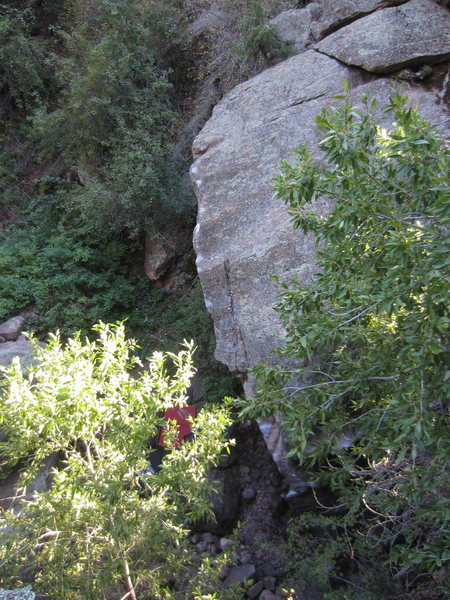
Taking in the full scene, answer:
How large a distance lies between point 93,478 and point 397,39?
18.8 ft

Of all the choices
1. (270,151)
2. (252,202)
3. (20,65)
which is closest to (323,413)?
(252,202)

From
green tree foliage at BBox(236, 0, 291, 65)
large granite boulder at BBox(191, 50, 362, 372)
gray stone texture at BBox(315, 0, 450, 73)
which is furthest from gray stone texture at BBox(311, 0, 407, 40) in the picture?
large granite boulder at BBox(191, 50, 362, 372)

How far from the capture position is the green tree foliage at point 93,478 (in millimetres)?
2693

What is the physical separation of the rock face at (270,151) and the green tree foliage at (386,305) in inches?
51.4

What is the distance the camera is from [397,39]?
559 cm

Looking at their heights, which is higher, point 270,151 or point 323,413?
point 270,151

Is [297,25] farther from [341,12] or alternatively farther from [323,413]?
[323,413]

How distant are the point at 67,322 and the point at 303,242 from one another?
3.58m

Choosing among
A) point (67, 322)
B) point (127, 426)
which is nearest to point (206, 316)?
point (67, 322)

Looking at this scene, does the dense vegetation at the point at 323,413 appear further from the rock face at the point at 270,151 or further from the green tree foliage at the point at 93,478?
the rock face at the point at 270,151

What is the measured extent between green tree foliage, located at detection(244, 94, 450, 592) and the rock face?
1.30 metres

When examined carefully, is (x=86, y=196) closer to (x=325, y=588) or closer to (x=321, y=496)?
(x=321, y=496)

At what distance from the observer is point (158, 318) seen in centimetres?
728

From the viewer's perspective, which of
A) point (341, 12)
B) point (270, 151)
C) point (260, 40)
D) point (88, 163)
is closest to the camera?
point (270, 151)
